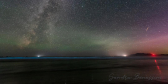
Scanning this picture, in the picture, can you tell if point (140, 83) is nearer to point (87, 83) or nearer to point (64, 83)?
point (87, 83)

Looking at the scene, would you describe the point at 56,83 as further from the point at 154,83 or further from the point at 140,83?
the point at 154,83

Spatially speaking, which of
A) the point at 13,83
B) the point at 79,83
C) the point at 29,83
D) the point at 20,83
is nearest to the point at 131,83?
the point at 79,83

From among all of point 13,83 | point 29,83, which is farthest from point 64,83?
point 13,83

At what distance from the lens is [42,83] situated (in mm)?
11352

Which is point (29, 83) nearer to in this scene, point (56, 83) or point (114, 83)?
point (56, 83)

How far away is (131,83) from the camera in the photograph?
1076 cm

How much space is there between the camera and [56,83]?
36.9 ft

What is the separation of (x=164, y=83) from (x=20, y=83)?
13.4 meters

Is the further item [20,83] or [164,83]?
[20,83]

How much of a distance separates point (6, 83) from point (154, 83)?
14.0m

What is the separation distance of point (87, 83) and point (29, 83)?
221 inches

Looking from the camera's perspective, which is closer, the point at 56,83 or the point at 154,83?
the point at 154,83

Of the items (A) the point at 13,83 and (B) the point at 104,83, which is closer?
(B) the point at 104,83

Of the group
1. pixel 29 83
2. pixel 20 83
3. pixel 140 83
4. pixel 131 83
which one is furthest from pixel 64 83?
pixel 140 83
